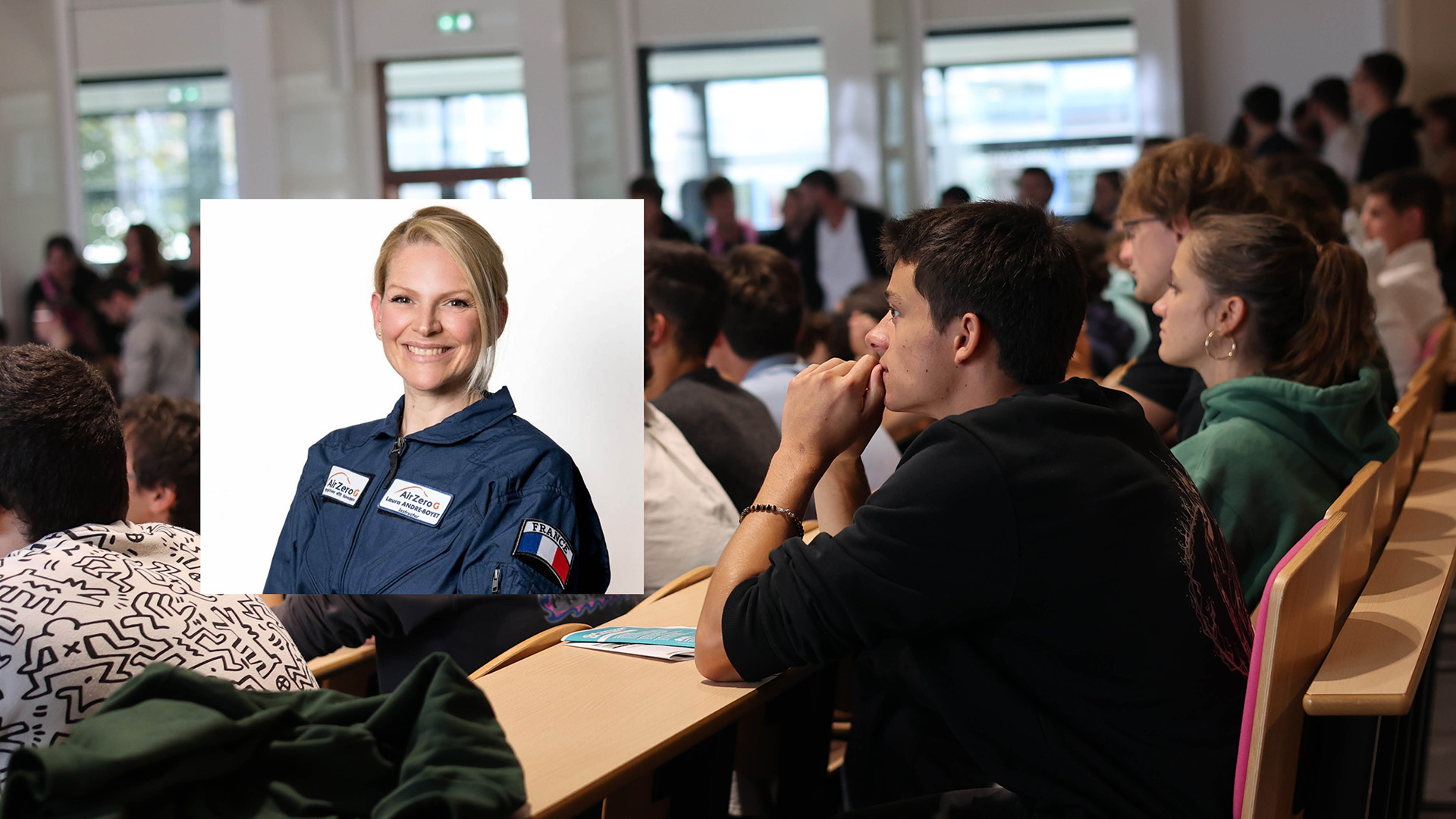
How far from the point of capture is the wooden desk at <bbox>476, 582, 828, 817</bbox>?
1.23m

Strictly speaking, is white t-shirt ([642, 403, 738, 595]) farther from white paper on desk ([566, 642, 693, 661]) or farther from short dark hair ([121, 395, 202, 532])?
short dark hair ([121, 395, 202, 532])

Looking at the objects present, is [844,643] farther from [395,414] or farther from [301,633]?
[301,633]

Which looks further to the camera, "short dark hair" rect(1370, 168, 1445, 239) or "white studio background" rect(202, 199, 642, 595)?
"short dark hair" rect(1370, 168, 1445, 239)

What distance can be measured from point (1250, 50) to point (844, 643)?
8.96 meters

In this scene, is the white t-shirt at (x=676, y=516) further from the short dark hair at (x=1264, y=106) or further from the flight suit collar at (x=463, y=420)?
the short dark hair at (x=1264, y=106)

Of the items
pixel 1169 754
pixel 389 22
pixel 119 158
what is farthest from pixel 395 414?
pixel 119 158

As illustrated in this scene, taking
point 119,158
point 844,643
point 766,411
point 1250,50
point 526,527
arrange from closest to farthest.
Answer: point 844,643 < point 526,527 < point 766,411 < point 1250,50 < point 119,158

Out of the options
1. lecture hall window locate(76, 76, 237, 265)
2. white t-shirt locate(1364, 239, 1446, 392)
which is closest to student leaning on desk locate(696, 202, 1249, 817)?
white t-shirt locate(1364, 239, 1446, 392)

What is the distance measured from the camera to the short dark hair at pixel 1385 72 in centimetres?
681

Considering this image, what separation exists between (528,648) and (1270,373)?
134 cm

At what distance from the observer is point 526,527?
1.69 m

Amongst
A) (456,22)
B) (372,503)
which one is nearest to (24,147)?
(456,22)

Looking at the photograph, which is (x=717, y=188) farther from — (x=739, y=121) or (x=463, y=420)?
(x=463, y=420)

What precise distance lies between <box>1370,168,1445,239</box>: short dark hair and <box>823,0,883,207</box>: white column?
4.34 meters
